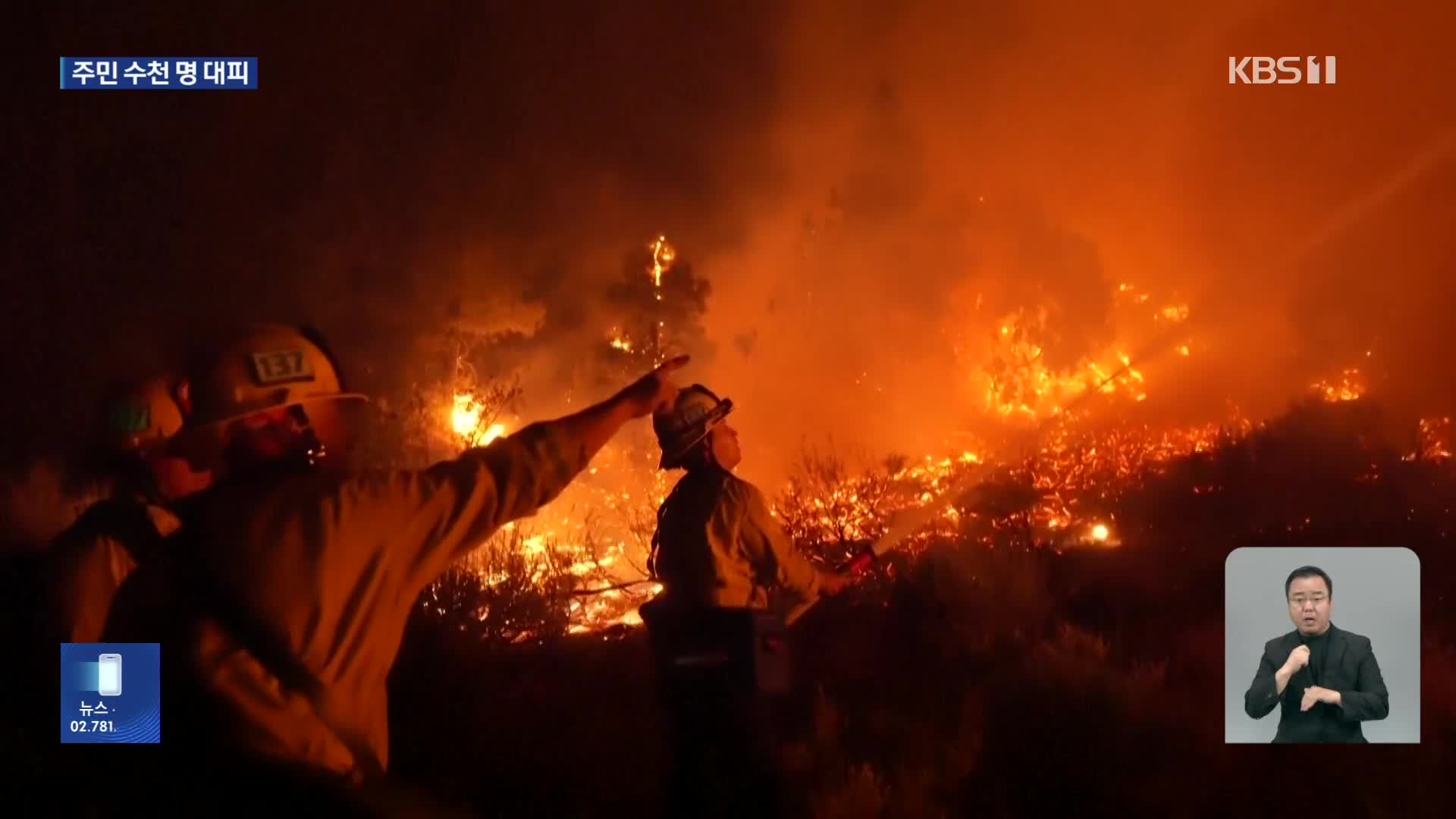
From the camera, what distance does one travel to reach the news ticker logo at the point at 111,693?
376cm

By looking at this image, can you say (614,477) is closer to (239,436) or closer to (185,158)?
(239,436)

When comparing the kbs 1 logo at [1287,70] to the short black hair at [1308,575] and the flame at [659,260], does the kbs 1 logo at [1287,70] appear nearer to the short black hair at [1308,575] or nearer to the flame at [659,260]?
the short black hair at [1308,575]

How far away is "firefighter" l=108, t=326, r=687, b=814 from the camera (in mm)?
2861

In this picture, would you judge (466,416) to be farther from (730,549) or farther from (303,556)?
(303,556)

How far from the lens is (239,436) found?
10.1 ft

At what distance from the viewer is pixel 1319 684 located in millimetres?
3859

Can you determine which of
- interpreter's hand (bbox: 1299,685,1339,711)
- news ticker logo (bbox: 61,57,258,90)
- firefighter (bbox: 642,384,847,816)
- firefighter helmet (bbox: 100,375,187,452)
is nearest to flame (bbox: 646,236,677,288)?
firefighter (bbox: 642,384,847,816)

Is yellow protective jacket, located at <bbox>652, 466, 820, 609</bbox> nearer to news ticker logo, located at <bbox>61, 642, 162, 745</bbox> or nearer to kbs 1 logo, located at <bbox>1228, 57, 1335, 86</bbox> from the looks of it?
news ticker logo, located at <bbox>61, 642, 162, 745</bbox>

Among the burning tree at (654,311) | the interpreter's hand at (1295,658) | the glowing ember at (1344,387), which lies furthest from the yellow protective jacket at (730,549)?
Answer: the glowing ember at (1344,387)

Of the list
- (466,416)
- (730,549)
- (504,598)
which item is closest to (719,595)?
(730,549)

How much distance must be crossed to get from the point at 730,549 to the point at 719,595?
0.16 m

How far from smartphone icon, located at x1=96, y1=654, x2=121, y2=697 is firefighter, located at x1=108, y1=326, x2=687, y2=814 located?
0.82 m

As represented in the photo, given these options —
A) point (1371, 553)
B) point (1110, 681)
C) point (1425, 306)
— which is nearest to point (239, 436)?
point (1110, 681)


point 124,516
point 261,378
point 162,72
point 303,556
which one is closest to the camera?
point 303,556
